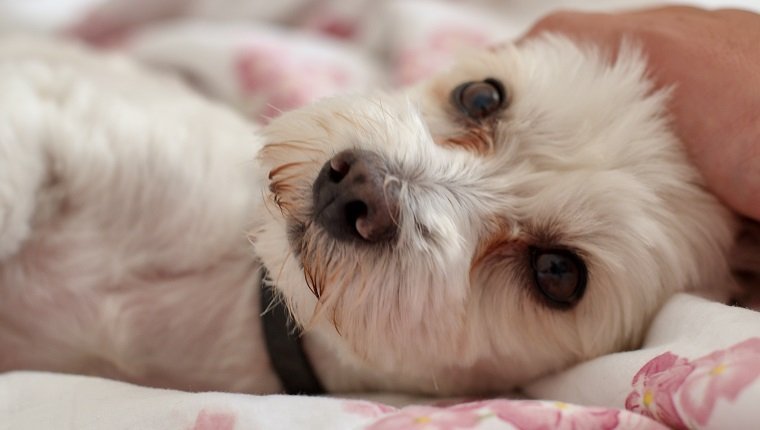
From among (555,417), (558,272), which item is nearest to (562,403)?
(555,417)

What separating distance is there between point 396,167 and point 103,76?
0.98 meters

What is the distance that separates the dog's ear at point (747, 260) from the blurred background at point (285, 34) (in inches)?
31.8

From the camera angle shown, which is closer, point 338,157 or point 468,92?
point 338,157

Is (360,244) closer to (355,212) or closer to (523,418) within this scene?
(355,212)

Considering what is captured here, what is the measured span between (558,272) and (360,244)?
Result: 0.37 meters

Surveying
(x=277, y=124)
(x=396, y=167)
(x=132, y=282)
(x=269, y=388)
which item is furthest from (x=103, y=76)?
(x=396, y=167)

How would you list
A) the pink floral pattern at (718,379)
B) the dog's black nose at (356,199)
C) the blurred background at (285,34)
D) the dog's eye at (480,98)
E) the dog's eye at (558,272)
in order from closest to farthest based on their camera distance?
the pink floral pattern at (718,379), the dog's black nose at (356,199), the dog's eye at (558,272), the dog's eye at (480,98), the blurred background at (285,34)

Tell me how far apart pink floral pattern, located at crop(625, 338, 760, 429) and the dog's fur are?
283 mm

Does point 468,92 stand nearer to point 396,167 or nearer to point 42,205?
point 396,167

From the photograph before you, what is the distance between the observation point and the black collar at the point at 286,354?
1.43 meters

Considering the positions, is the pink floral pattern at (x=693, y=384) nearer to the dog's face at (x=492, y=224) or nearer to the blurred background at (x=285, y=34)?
the dog's face at (x=492, y=224)

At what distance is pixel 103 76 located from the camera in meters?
1.81

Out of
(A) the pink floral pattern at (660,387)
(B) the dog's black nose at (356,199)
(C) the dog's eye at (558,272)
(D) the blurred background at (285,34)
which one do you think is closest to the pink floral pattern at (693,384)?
(A) the pink floral pattern at (660,387)

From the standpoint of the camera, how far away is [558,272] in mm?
1291
